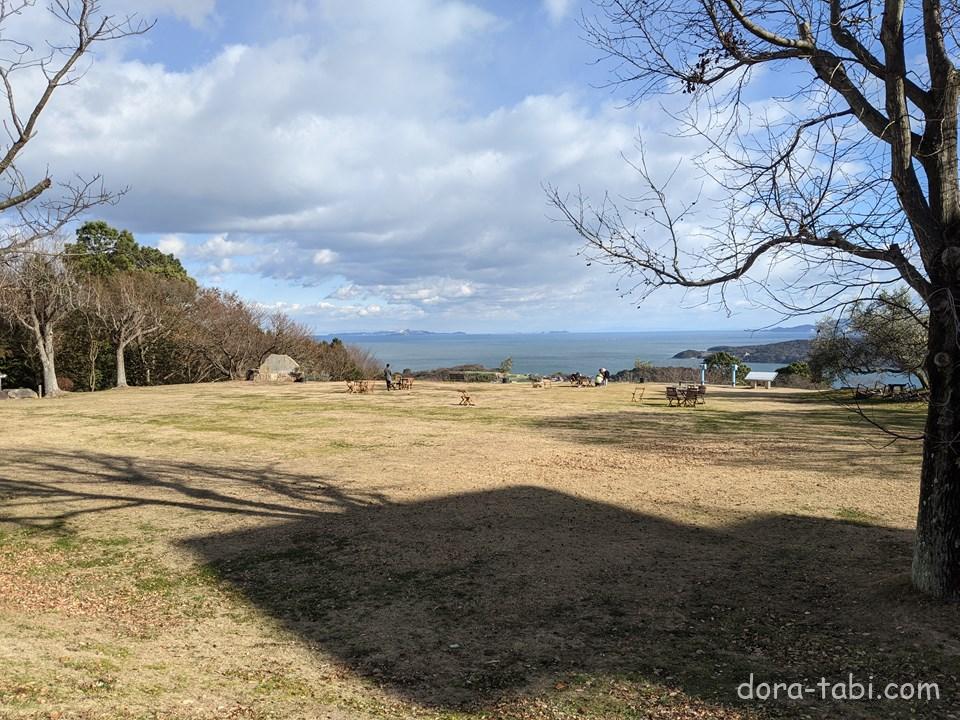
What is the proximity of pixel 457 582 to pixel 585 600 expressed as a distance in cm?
129

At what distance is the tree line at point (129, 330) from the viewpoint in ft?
91.7

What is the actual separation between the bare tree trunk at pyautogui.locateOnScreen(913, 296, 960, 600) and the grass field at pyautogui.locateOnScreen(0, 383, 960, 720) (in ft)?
0.94

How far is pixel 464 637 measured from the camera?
5117 millimetres

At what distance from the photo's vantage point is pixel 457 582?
632 cm

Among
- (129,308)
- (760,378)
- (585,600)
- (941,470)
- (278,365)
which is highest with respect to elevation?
(129,308)

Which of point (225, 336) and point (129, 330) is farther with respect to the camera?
point (225, 336)

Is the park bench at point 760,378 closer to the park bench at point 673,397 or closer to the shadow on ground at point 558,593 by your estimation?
the park bench at point 673,397

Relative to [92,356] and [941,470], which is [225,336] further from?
[941,470]

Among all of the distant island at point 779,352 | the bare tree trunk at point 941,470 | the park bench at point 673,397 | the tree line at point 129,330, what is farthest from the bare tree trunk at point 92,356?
the bare tree trunk at point 941,470

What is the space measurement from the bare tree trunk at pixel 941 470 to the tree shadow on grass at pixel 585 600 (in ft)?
1.07

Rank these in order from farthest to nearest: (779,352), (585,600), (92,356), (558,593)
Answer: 1. (779,352)
2. (92,356)
3. (558,593)
4. (585,600)

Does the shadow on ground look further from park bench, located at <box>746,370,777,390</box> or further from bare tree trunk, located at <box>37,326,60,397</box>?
park bench, located at <box>746,370,777,390</box>

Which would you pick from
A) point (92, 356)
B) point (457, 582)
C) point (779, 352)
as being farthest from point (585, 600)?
point (779, 352)

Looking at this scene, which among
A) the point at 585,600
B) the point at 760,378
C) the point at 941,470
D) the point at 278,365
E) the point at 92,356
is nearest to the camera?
the point at 941,470
